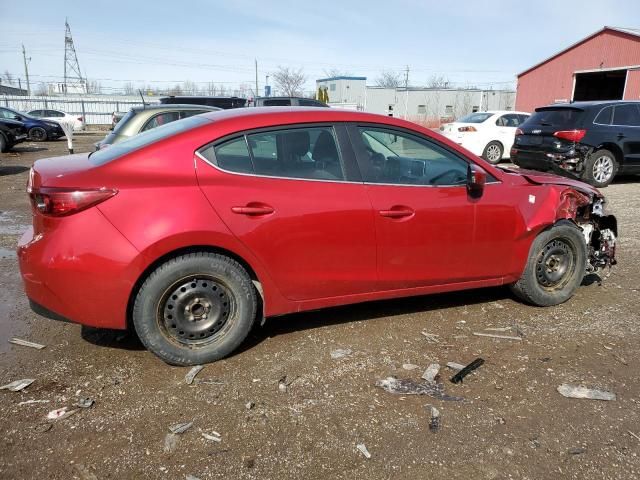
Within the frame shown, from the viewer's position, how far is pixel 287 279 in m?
3.27

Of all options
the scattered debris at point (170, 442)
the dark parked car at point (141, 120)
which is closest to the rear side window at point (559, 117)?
the dark parked car at point (141, 120)

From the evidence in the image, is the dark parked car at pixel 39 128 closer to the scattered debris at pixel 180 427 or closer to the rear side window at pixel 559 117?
the rear side window at pixel 559 117

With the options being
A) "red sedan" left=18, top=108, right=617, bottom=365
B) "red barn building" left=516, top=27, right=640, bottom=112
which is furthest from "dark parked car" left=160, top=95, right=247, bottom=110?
"red barn building" left=516, top=27, right=640, bottom=112

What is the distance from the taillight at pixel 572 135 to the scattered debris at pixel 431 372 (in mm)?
8164

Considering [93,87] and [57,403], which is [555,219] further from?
[93,87]

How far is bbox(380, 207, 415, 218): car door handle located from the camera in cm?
339

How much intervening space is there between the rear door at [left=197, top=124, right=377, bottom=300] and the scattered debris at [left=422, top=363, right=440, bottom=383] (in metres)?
0.70

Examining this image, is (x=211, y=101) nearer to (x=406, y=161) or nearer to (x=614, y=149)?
(x=614, y=149)

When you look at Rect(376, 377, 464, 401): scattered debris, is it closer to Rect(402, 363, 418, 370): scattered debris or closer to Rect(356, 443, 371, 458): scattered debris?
Rect(402, 363, 418, 370): scattered debris

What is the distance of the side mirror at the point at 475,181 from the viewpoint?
11.7ft

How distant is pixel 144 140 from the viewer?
3352 mm

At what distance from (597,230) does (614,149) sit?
6.77m

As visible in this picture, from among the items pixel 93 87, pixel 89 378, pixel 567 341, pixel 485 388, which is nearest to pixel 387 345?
pixel 485 388

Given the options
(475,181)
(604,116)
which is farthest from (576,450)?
(604,116)
